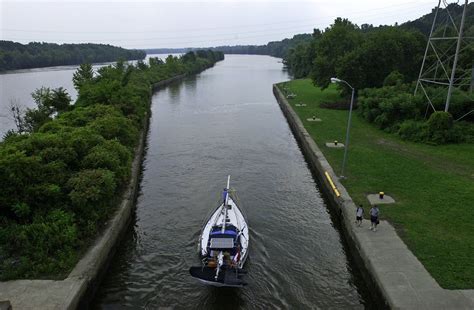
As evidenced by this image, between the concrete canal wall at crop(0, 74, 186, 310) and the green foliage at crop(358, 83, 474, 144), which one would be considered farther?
the green foliage at crop(358, 83, 474, 144)

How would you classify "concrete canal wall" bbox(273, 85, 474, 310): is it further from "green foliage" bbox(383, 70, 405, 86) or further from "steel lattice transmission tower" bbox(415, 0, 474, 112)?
"green foliage" bbox(383, 70, 405, 86)

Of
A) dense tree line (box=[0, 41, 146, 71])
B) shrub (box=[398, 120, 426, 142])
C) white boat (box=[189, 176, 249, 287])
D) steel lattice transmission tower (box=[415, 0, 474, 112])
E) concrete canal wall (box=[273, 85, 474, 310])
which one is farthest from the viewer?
dense tree line (box=[0, 41, 146, 71])

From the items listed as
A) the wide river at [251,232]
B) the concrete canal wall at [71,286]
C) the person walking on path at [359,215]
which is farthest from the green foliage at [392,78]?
the concrete canal wall at [71,286]

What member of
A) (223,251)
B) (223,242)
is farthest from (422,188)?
(223,251)

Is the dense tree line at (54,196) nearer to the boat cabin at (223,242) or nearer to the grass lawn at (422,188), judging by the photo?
the boat cabin at (223,242)

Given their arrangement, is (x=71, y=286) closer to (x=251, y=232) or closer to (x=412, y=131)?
(x=251, y=232)

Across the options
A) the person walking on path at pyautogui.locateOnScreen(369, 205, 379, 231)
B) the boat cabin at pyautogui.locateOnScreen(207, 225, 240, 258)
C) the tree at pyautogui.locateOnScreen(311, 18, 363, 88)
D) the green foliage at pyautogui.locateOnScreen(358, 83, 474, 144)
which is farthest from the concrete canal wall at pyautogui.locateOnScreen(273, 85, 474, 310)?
the tree at pyautogui.locateOnScreen(311, 18, 363, 88)
